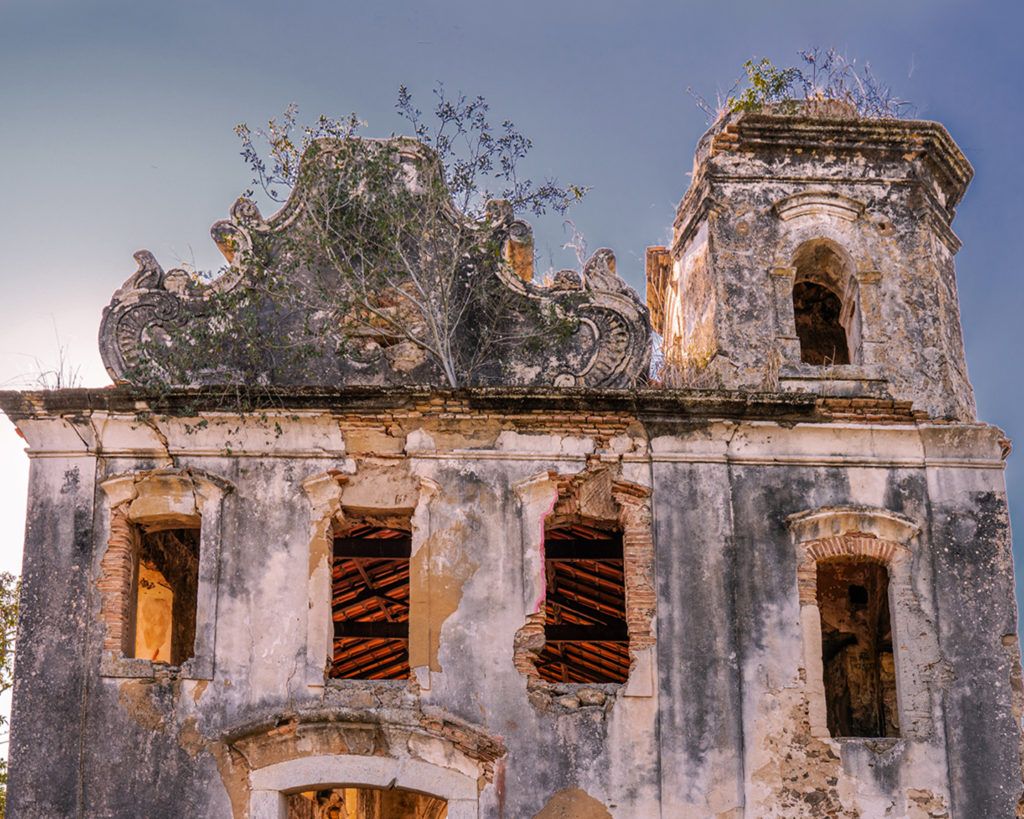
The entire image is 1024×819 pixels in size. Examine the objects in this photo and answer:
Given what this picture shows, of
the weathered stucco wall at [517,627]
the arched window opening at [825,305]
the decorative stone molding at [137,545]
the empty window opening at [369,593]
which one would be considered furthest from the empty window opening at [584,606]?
the decorative stone molding at [137,545]

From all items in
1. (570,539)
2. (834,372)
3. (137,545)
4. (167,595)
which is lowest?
(167,595)

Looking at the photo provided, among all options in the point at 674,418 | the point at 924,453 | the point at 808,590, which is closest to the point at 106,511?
the point at 674,418

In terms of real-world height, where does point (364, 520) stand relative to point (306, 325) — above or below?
below

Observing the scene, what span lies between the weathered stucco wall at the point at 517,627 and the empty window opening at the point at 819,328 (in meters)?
2.62

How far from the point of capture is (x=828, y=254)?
51.1 feet

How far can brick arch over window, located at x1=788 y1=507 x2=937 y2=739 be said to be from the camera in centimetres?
1343

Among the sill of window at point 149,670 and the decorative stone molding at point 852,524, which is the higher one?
the decorative stone molding at point 852,524

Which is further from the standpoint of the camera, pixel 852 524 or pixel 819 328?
pixel 819 328

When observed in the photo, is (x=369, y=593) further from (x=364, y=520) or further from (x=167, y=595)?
(x=364, y=520)

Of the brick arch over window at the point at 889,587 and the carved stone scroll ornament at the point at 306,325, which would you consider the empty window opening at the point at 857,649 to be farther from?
the carved stone scroll ornament at the point at 306,325

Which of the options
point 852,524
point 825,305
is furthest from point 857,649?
point 825,305

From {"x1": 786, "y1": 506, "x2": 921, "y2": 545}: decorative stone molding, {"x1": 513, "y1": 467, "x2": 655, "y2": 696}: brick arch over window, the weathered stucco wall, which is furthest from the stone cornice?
{"x1": 786, "y1": 506, "x2": 921, "y2": 545}: decorative stone molding

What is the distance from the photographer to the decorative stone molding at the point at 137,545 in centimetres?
1317

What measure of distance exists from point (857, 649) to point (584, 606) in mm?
3385
